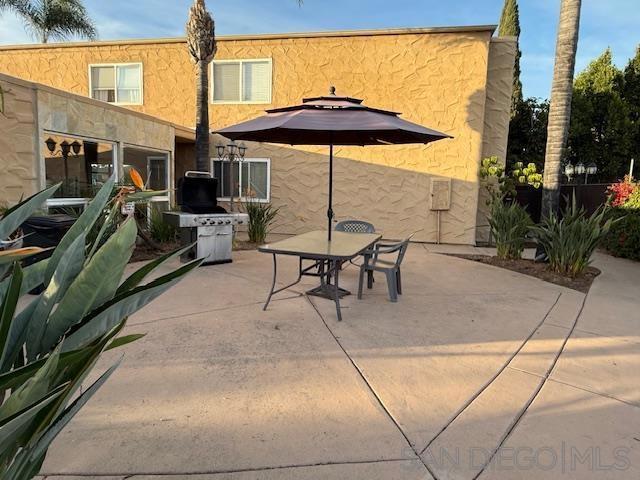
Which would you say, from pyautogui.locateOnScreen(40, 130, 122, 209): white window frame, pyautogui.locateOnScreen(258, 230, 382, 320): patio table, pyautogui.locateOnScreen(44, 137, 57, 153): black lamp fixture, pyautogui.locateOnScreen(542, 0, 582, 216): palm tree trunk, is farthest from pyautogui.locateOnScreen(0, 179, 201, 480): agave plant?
pyautogui.locateOnScreen(542, 0, 582, 216): palm tree trunk

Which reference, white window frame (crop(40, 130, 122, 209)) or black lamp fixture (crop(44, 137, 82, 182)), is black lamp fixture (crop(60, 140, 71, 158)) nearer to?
black lamp fixture (crop(44, 137, 82, 182))

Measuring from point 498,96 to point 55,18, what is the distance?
17.4m

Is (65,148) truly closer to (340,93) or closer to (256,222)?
(256,222)

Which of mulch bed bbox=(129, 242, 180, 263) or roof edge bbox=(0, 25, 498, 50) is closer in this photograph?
mulch bed bbox=(129, 242, 180, 263)

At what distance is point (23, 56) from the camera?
12562 millimetres

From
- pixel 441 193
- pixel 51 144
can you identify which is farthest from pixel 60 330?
pixel 441 193

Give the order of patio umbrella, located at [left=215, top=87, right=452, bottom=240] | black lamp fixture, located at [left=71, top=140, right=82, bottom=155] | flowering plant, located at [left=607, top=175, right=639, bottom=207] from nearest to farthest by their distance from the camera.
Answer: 1. patio umbrella, located at [left=215, top=87, right=452, bottom=240]
2. black lamp fixture, located at [left=71, top=140, right=82, bottom=155]
3. flowering plant, located at [left=607, top=175, right=639, bottom=207]

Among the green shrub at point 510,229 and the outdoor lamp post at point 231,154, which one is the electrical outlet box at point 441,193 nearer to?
the green shrub at point 510,229

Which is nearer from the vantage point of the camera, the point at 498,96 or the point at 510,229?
the point at 510,229

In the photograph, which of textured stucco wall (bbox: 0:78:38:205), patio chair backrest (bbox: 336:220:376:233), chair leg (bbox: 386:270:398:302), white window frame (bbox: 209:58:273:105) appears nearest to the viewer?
chair leg (bbox: 386:270:398:302)

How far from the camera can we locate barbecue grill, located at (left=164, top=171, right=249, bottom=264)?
6922 millimetres

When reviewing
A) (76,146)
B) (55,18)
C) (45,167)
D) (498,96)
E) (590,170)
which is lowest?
(45,167)

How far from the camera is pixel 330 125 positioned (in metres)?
4.59

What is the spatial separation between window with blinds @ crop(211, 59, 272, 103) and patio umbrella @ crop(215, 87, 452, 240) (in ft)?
21.0
